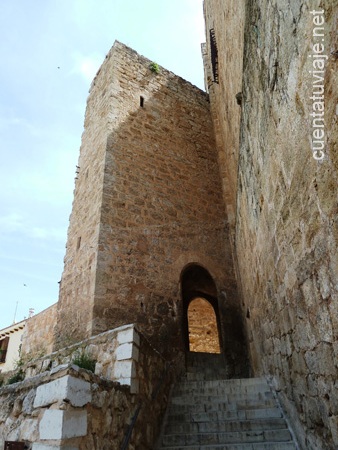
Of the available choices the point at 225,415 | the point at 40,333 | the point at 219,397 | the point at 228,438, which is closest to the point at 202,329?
the point at 40,333

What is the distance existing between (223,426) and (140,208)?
14.1 feet

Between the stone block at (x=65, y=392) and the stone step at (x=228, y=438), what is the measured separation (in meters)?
1.36

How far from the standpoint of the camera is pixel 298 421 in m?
2.75

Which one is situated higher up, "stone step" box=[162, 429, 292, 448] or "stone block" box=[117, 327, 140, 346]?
"stone block" box=[117, 327, 140, 346]

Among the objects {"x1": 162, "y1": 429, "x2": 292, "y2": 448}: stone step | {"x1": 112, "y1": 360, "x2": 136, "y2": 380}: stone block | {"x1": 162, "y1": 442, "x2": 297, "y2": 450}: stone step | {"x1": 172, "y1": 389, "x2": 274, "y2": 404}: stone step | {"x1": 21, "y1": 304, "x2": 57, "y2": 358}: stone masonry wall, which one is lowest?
{"x1": 162, "y1": 442, "x2": 297, "y2": 450}: stone step

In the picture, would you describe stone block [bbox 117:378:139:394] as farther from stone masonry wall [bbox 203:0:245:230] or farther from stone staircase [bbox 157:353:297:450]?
stone masonry wall [bbox 203:0:245:230]

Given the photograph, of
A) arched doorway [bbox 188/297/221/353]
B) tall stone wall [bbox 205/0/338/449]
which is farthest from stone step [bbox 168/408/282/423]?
arched doorway [bbox 188/297/221/353]

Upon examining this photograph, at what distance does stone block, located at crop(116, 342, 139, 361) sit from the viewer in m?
3.03

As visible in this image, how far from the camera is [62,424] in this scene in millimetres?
1966

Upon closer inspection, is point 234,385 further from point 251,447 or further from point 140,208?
point 140,208

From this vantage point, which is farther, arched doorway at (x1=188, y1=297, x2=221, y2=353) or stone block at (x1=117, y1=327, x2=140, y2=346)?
arched doorway at (x1=188, y1=297, x2=221, y2=353)

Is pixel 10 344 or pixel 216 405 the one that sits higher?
pixel 10 344

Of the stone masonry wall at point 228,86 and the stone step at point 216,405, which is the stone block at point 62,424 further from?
the stone masonry wall at point 228,86

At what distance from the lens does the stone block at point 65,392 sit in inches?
81.8
